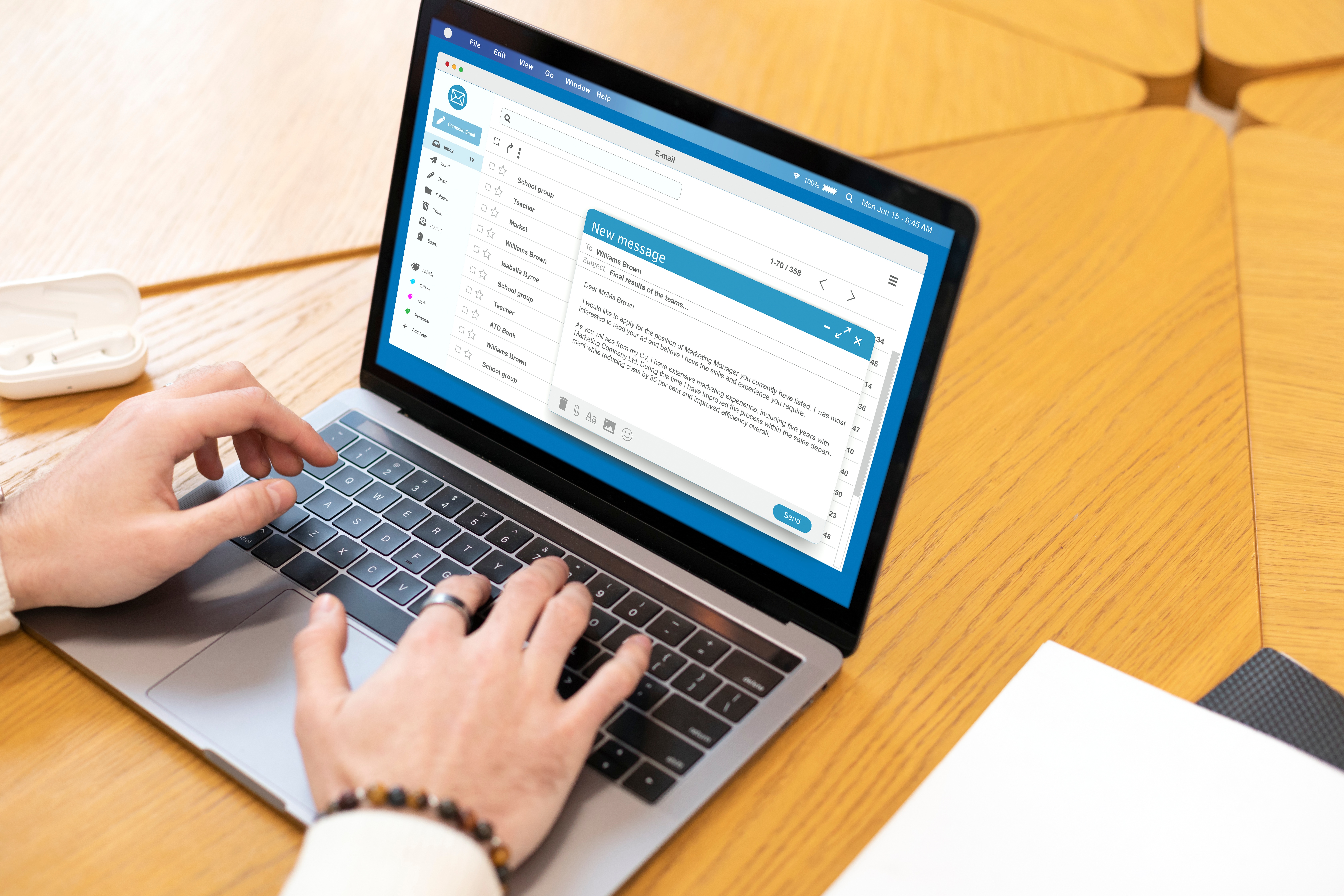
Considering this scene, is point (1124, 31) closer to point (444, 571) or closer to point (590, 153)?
point (590, 153)

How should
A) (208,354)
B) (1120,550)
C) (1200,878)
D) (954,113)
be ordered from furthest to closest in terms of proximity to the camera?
(954,113) → (208,354) → (1120,550) → (1200,878)

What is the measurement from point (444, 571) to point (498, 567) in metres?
0.04

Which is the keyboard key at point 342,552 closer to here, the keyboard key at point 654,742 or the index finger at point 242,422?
the index finger at point 242,422

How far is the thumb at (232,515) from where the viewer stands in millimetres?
688

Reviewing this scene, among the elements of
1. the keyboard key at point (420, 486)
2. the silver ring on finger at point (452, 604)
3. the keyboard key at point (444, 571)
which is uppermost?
the silver ring on finger at point (452, 604)

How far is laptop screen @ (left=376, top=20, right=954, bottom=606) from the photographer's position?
2.12 ft

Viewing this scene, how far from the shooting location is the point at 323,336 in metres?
0.98

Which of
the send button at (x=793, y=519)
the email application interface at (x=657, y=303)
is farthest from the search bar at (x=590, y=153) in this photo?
the send button at (x=793, y=519)

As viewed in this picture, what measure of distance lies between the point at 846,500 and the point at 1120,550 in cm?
29

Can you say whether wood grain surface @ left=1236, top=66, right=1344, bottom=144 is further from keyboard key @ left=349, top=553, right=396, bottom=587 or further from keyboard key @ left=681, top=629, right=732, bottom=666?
keyboard key @ left=349, top=553, right=396, bottom=587

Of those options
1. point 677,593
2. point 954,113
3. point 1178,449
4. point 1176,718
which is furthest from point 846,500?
point 954,113

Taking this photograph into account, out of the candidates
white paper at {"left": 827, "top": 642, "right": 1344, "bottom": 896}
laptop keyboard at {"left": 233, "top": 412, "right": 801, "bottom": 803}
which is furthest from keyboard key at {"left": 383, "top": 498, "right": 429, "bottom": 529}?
white paper at {"left": 827, "top": 642, "right": 1344, "bottom": 896}

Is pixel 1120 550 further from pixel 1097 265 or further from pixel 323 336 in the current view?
pixel 323 336

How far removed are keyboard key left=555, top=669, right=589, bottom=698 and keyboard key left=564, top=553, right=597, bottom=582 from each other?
0.25ft
